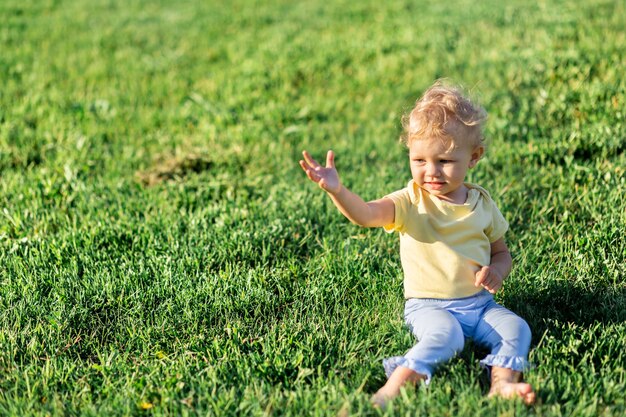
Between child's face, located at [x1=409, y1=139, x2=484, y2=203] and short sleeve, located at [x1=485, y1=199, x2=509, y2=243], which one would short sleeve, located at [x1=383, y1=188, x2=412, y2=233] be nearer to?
child's face, located at [x1=409, y1=139, x2=484, y2=203]

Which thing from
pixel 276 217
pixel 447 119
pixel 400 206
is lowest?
pixel 276 217

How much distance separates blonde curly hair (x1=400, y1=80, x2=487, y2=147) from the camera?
310cm

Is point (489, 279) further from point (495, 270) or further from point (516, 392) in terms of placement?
point (516, 392)

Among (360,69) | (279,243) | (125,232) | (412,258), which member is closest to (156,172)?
(125,232)

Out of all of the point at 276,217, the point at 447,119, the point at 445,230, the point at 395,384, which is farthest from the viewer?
the point at 276,217

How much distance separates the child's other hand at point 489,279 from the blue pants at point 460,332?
95 mm

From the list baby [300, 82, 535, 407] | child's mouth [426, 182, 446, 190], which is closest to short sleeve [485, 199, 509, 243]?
baby [300, 82, 535, 407]

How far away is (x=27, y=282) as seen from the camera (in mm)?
3619

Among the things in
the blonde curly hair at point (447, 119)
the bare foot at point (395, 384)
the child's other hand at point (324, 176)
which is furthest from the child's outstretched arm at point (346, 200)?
the bare foot at point (395, 384)

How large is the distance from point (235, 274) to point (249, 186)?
124 centimetres

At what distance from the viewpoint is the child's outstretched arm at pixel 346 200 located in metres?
2.99

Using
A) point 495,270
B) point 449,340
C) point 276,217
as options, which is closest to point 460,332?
point 449,340

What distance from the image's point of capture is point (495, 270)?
3.27m

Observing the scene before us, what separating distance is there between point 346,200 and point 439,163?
0.46 metres
